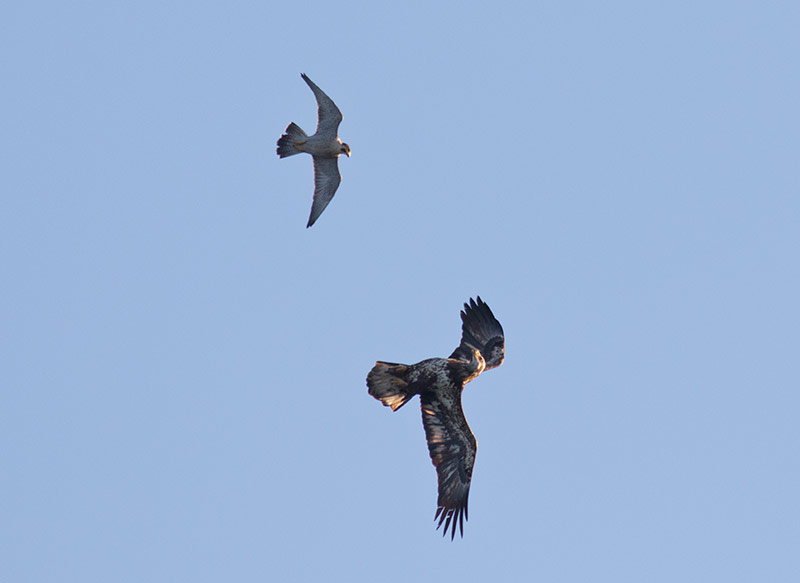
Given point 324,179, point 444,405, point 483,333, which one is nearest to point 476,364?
point 444,405

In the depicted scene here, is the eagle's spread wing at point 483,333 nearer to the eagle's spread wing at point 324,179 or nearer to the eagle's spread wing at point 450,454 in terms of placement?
the eagle's spread wing at point 450,454

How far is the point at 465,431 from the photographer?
21125 millimetres

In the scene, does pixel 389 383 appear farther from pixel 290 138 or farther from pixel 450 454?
pixel 290 138

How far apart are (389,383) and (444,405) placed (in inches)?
46.2

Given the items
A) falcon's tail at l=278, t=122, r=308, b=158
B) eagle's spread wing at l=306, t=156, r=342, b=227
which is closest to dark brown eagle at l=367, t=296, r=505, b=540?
eagle's spread wing at l=306, t=156, r=342, b=227

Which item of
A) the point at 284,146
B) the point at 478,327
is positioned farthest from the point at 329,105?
the point at 478,327

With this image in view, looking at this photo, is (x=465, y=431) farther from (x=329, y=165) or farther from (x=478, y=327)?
(x=329, y=165)

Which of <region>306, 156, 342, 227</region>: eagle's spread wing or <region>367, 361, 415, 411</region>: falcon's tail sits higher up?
<region>306, 156, 342, 227</region>: eagle's spread wing

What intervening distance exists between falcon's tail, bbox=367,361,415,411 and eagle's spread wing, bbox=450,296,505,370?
8.60ft

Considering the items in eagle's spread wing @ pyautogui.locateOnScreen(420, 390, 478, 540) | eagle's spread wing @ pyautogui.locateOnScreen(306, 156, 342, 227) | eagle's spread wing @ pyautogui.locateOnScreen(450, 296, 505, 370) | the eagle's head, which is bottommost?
eagle's spread wing @ pyautogui.locateOnScreen(420, 390, 478, 540)

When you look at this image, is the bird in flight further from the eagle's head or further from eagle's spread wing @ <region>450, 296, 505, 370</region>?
the eagle's head

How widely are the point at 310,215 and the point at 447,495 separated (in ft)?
22.5

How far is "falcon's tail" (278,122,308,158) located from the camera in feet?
79.8

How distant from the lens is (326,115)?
24109 millimetres
